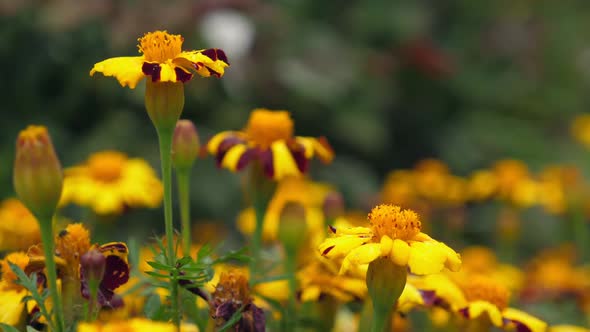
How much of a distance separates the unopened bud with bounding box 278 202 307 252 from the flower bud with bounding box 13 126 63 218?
486 millimetres

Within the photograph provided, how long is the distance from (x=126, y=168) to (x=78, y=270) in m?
0.79

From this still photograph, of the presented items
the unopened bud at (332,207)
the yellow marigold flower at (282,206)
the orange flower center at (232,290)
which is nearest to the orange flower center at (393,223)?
the orange flower center at (232,290)

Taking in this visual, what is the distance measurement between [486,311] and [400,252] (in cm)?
26

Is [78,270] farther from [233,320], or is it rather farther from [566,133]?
[566,133]

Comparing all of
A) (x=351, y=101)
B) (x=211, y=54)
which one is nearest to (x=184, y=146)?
(x=211, y=54)

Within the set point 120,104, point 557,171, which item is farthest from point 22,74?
point 557,171

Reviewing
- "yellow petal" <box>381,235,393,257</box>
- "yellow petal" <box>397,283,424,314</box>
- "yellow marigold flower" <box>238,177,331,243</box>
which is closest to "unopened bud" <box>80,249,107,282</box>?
"yellow petal" <box>381,235,393,257</box>

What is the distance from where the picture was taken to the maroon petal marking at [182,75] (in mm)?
788

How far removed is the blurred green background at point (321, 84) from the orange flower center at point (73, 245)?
1647mm

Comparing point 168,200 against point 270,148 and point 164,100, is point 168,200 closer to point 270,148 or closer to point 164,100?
point 164,100

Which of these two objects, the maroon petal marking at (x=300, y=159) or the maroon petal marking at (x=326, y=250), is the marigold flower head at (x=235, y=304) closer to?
the maroon petal marking at (x=326, y=250)

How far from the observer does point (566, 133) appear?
4246 mm

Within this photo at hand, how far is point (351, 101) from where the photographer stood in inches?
125

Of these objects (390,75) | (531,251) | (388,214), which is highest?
(390,75)
